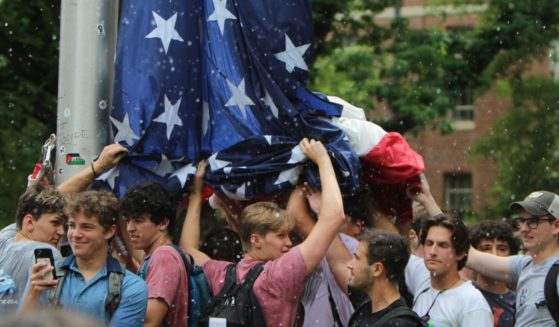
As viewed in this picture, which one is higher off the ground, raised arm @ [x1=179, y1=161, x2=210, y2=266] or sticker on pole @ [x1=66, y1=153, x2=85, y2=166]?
sticker on pole @ [x1=66, y1=153, x2=85, y2=166]

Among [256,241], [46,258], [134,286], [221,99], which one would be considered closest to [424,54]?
[221,99]

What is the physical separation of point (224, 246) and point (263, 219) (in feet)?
4.62

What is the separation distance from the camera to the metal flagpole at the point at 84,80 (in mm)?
6867

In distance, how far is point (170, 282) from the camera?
6.16 metres

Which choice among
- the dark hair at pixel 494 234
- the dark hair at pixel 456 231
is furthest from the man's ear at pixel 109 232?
the dark hair at pixel 494 234

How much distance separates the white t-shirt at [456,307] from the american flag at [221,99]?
2.84ft

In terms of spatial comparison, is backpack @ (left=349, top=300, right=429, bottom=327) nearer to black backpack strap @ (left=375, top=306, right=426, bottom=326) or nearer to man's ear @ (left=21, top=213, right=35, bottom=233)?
black backpack strap @ (left=375, top=306, right=426, bottom=326)

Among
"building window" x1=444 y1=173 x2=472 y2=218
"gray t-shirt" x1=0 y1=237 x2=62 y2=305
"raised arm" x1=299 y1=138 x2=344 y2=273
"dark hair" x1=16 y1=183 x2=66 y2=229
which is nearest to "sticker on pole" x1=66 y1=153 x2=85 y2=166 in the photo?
"dark hair" x1=16 y1=183 x2=66 y2=229

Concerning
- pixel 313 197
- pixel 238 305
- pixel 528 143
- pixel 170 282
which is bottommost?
pixel 528 143

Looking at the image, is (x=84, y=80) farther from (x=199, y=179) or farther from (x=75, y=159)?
(x=199, y=179)

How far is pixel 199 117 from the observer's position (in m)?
7.00

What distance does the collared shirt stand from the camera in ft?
19.2

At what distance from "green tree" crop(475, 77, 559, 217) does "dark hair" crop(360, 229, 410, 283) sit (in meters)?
17.3

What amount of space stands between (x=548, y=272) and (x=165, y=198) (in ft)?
7.28
